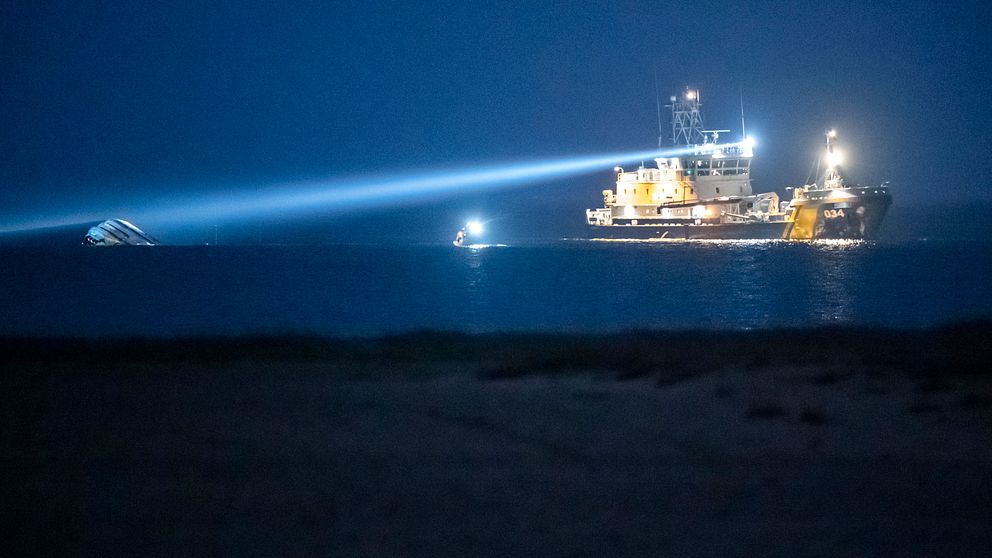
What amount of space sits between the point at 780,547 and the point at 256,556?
277cm

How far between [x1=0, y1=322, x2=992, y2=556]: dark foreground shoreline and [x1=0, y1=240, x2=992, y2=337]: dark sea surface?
236 inches

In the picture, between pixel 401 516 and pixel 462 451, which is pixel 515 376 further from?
pixel 401 516

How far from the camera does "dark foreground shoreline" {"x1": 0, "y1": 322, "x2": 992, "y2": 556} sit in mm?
5285

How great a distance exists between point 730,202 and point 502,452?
54874 millimetres

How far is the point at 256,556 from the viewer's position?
5016 mm

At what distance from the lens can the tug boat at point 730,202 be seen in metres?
59.7

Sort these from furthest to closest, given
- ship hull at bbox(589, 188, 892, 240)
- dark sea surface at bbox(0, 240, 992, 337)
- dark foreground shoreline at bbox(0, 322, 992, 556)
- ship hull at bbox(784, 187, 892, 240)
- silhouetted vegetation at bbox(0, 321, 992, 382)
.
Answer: ship hull at bbox(784, 187, 892, 240) → ship hull at bbox(589, 188, 892, 240) → dark sea surface at bbox(0, 240, 992, 337) → silhouetted vegetation at bbox(0, 321, 992, 382) → dark foreground shoreline at bbox(0, 322, 992, 556)

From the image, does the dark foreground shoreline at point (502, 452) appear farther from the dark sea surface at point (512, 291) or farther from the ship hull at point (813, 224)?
the ship hull at point (813, 224)

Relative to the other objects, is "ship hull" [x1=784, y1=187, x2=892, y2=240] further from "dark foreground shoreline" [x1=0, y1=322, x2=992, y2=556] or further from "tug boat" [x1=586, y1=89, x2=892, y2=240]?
"dark foreground shoreline" [x1=0, y1=322, x2=992, y2=556]

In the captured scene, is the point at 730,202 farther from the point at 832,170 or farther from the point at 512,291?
the point at 512,291

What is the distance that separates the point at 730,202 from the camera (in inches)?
2344

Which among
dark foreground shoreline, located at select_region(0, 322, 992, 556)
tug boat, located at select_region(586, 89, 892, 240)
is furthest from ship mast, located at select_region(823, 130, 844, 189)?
dark foreground shoreline, located at select_region(0, 322, 992, 556)

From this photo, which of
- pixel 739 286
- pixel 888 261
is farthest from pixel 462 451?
pixel 888 261

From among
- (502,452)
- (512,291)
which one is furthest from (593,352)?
(512,291)
